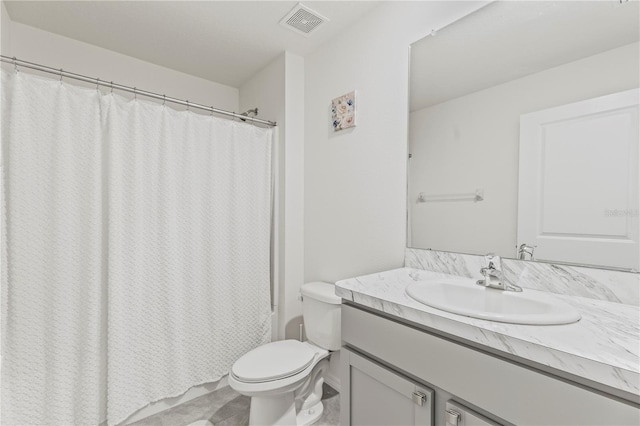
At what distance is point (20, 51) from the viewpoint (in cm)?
183

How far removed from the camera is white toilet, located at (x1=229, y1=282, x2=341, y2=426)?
1384mm

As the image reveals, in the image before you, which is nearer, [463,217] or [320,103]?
[463,217]

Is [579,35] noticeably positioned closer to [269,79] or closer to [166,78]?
[269,79]

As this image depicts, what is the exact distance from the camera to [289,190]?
84.5 inches

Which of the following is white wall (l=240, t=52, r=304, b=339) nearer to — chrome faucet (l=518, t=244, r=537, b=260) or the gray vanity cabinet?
the gray vanity cabinet

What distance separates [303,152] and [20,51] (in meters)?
1.86

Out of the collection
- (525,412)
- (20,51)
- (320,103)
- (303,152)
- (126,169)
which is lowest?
(525,412)

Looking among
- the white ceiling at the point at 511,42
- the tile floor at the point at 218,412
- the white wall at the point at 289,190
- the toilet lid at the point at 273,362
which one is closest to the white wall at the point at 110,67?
the white wall at the point at 289,190

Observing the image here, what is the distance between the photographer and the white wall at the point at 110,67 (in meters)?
1.86

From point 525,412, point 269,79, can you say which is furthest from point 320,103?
point 525,412

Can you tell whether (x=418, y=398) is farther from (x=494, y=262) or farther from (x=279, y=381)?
(x=279, y=381)

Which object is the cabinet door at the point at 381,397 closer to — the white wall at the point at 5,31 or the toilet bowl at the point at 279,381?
the toilet bowl at the point at 279,381

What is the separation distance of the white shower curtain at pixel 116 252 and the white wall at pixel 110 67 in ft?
2.63

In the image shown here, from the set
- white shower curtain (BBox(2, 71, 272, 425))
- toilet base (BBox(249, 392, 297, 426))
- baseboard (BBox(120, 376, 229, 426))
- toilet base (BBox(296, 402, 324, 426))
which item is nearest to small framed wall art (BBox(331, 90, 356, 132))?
white shower curtain (BBox(2, 71, 272, 425))
